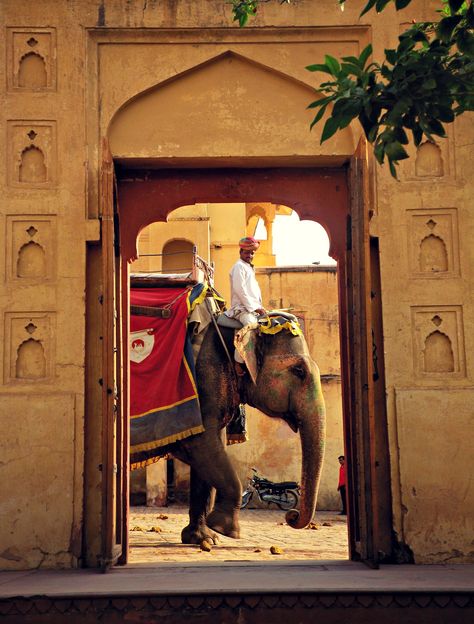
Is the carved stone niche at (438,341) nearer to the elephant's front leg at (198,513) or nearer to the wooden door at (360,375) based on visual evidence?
the wooden door at (360,375)

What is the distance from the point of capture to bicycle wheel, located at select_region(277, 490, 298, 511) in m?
18.8

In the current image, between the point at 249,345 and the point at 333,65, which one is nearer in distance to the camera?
the point at 333,65

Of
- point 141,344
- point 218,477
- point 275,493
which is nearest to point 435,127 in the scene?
point 218,477

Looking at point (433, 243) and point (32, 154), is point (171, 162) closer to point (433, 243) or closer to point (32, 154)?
point (32, 154)

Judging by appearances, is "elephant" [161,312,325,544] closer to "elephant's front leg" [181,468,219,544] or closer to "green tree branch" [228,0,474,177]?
"elephant's front leg" [181,468,219,544]

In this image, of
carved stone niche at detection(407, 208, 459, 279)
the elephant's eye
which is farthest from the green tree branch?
the elephant's eye

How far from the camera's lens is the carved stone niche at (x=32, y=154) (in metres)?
8.02

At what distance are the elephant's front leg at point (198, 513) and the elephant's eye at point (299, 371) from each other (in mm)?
1645

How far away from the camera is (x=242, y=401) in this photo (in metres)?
10.2

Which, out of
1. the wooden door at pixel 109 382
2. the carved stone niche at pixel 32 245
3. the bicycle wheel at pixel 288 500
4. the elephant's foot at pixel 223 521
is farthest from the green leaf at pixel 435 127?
the bicycle wheel at pixel 288 500

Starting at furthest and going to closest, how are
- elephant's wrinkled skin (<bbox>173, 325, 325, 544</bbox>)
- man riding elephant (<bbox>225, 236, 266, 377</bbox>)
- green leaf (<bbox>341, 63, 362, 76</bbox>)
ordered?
man riding elephant (<bbox>225, 236, 266, 377</bbox>) < elephant's wrinkled skin (<bbox>173, 325, 325, 544</bbox>) < green leaf (<bbox>341, 63, 362, 76</bbox>)

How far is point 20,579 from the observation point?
688cm

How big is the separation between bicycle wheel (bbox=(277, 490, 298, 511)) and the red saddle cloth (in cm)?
818

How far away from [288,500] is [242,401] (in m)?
9.04
